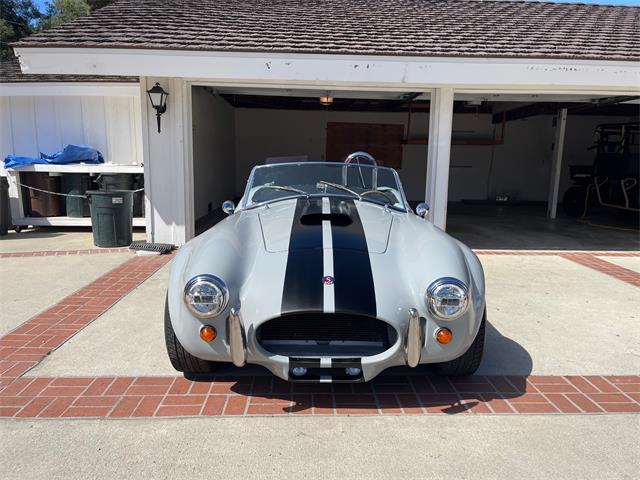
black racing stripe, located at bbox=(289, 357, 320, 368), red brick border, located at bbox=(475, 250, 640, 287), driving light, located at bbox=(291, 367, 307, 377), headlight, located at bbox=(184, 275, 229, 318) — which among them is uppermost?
headlight, located at bbox=(184, 275, 229, 318)

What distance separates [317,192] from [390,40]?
13.4ft

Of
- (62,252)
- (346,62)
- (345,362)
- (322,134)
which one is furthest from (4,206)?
(322,134)

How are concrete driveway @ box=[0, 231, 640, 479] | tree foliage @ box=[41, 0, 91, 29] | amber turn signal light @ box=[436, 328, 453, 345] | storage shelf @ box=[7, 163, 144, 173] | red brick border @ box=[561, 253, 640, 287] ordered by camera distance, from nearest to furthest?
concrete driveway @ box=[0, 231, 640, 479] → amber turn signal light @ box=[436, 328, 453, 345] → red brick border @ box=[561, 253, 640, 287] → storage shelf @ box=[7, 163, 144, 173] → tree foliage @ box=[41, 0, 91, 29]

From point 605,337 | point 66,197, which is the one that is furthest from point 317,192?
point 66,197

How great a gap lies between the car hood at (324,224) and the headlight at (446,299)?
0.48 m

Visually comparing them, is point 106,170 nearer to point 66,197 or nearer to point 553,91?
point 66,197

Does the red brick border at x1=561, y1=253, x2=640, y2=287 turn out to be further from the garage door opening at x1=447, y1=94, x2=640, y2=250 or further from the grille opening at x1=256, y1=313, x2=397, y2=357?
the grille opening at x1=256, y1=313, x2=397, y2=357

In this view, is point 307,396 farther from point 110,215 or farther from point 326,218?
point 110,215

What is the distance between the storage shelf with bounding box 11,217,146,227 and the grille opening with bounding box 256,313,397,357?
250 inches

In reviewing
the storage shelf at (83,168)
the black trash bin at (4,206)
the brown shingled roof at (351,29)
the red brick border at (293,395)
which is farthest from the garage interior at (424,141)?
the red brick border at (293,395)

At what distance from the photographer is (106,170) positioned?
7.94m

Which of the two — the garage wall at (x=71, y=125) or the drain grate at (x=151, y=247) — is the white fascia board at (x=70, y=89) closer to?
the garage wall at (x=71, y=125)

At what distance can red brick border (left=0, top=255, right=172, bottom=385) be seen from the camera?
3236 millimetres

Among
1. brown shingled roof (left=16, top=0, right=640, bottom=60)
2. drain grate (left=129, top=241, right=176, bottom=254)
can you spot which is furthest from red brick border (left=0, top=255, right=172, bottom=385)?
brown shingled roof (left=16, top=0, right=640, bottom=60)
